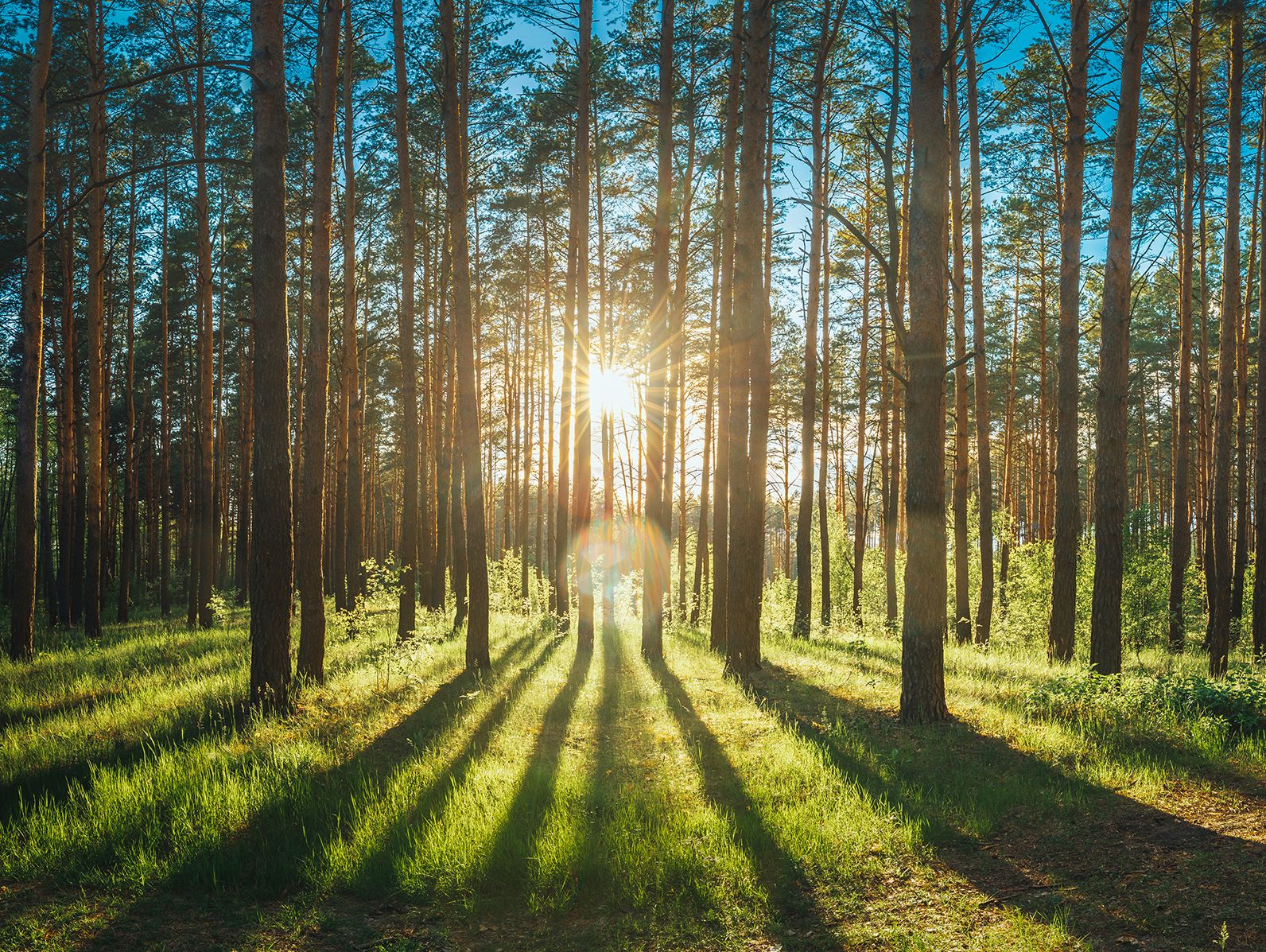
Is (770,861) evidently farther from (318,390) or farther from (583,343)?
(583,343)

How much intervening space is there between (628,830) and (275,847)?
2.11m

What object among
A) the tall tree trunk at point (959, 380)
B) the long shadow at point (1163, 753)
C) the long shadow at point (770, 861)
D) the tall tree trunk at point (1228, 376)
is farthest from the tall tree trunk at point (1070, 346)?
the long shadow at point (770, 861)

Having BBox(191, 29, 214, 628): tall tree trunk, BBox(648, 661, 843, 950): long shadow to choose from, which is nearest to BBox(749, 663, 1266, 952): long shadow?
BBox(648, 661, 843, 950): long shadow

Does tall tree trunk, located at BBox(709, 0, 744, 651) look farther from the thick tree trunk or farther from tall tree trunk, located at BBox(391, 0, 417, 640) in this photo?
tall tree trunk, located at BBox(391, 0, 417, 640)

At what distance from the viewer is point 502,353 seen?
26984 mm

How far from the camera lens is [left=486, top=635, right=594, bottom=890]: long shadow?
3.90 m

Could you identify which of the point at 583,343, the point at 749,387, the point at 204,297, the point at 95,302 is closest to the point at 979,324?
the point at 749,387

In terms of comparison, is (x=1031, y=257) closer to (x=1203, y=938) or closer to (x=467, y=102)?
(x=467, y=102)

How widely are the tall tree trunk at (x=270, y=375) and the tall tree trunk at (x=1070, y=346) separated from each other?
9.45 m

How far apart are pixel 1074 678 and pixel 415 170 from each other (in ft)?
57.2

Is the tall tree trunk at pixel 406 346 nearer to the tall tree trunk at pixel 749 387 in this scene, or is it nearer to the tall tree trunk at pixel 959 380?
the tall tree trunk at pixel 749 387

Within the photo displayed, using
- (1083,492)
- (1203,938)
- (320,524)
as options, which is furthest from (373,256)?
(1083,492)

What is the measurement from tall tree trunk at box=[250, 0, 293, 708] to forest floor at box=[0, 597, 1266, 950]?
0.74 meters

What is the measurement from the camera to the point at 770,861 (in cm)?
396
